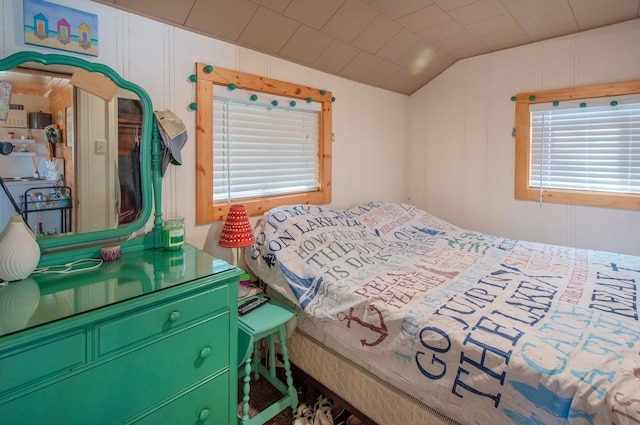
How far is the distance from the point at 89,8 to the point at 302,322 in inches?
72.3

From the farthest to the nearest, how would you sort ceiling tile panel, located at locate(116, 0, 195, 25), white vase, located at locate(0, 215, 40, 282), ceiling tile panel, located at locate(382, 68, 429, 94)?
ceiling tile panel, located at locate(382, 68, 429, 94) → ceiling tile panel, located at locate(116, 0, 195, 25) → white vase, located at locate(0, 215, 40, 282)

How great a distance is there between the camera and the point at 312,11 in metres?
2.02

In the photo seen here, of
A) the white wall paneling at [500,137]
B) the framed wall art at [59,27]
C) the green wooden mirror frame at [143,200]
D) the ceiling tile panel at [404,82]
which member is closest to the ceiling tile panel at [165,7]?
the framed wall art at [59,27]

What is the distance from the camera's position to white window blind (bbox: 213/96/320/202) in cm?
209

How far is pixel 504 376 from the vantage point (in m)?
1.12

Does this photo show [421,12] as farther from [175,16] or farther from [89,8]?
[89,8]

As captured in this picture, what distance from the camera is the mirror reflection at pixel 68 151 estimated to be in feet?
4.31

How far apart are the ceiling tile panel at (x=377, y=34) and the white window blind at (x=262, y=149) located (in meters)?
0.60

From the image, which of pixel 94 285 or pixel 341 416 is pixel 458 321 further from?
pixel 94 285

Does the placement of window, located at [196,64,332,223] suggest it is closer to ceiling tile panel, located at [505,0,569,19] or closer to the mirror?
the mirror

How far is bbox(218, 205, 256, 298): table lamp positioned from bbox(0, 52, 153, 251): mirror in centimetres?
42

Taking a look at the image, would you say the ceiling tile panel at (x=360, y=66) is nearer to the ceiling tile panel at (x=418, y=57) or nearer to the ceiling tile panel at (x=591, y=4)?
the ceiling tile panel at (x=418, y=57)

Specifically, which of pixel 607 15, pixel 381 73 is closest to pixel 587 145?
pixel 607 15

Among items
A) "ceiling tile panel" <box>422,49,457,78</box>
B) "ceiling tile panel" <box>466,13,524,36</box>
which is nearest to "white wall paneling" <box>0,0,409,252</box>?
"ceiling tile panel" <box>422,49,457,78</box>
